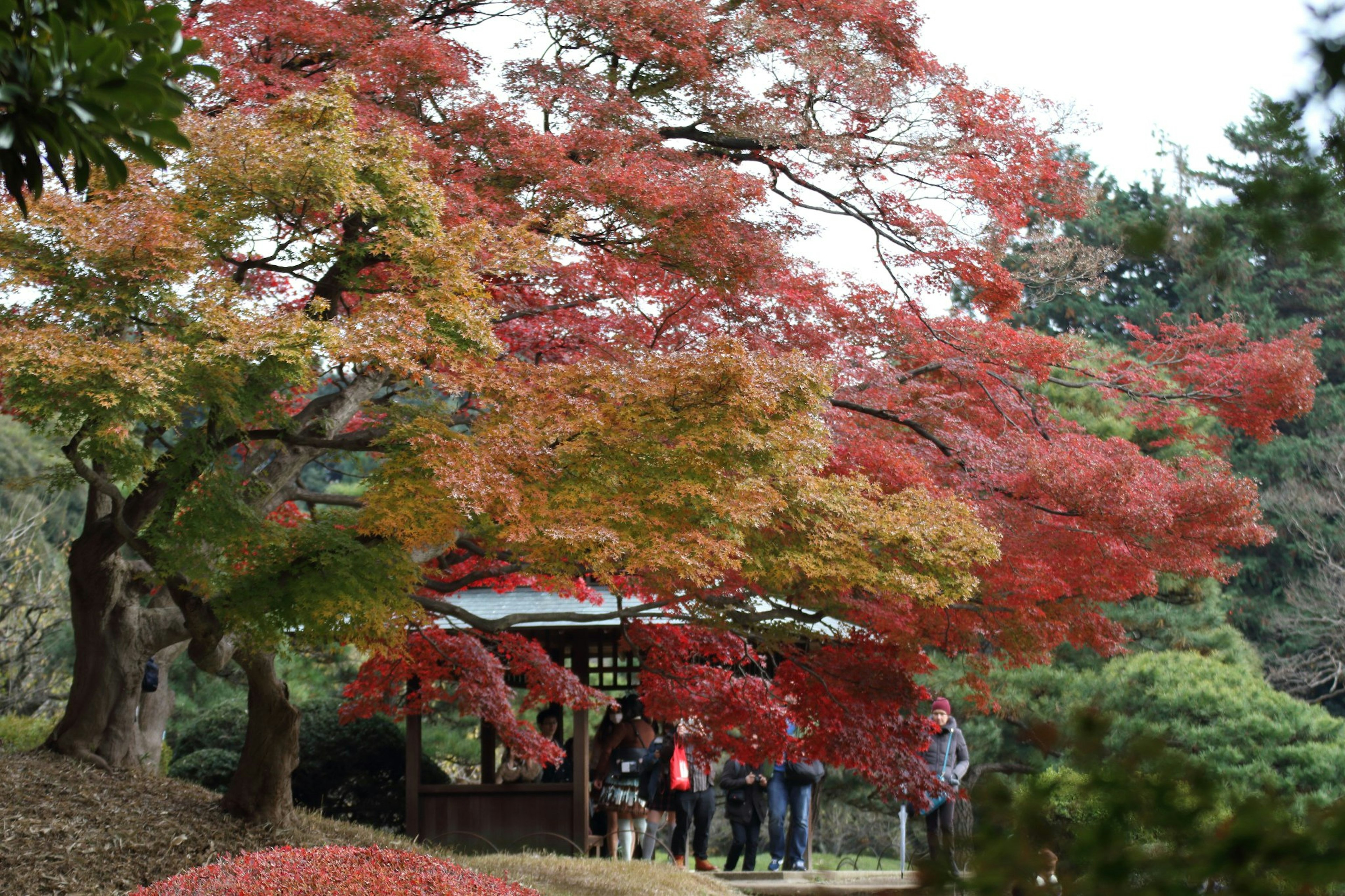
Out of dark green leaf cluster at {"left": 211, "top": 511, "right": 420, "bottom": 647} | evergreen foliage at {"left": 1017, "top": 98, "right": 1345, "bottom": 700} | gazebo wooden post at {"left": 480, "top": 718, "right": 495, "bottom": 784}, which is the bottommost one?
gazebo wooden post at {"left": 480, "top": 718, "right": 495, "bottom": 784}

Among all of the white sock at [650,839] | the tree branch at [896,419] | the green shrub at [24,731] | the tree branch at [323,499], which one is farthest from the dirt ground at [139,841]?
the tree branch at [896,419]

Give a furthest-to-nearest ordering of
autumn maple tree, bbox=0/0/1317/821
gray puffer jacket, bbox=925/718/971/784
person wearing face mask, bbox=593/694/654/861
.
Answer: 1. person wearing face mask, bbox=593/694/654/861
2. gray puffer jacket, bbox=925/718/971/784
3. autumn maple tree, bbox=0/0/1317/821

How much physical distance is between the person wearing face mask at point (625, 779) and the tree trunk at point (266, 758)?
2.75 meters

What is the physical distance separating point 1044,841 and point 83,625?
938 centimetres

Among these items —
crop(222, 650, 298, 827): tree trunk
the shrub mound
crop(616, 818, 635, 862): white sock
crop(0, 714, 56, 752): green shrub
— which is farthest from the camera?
crop(0, 714, 56, 752): green shrub

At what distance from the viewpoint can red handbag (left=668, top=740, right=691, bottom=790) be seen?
995 centimetres

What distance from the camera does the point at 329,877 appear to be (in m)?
5.28

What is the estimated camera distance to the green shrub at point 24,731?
447 inches

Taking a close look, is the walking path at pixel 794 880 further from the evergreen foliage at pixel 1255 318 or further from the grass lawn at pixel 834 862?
the evergreen foliage at pixel 1255 318

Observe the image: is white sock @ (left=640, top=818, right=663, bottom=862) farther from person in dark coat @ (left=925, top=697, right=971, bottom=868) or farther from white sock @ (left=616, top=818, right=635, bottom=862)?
person in dark coat @ (left=925, top=697, right=971, bottom=868)

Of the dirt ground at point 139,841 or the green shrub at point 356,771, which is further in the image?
the green shrub at point 356,771

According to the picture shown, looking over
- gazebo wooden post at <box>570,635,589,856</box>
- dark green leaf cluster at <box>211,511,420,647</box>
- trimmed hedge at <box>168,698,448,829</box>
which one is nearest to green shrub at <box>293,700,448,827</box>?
trimmed hedge at <box>168,698,448,829</box>

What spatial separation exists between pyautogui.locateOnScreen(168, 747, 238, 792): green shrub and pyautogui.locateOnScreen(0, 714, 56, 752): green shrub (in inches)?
48.0

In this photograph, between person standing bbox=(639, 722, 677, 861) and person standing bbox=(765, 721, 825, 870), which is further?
person standing bbox=(765, 721, 825, 870)
